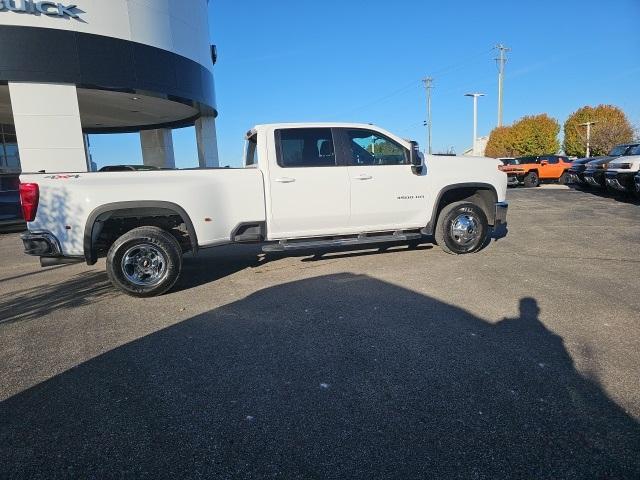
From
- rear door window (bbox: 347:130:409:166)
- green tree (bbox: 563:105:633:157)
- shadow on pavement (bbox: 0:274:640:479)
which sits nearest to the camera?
shadow on pavement (bbox: 0:274:640:479)

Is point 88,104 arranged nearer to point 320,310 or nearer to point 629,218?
point 320,310

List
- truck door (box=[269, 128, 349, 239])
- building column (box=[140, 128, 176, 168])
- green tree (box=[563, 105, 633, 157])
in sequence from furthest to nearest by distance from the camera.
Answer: green tree (box=[563, 105, 633, 157]) < building column (box=[140, 128, 176, 168]) < truck door (box=[269, 128, 349, 239])

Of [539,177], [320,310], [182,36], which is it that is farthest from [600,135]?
[320,310]

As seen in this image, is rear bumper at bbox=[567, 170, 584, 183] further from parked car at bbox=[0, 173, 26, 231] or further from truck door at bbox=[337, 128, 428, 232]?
parked car at bbox=[0, 173, 26, 231]

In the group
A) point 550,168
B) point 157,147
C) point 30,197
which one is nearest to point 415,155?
point 30,197

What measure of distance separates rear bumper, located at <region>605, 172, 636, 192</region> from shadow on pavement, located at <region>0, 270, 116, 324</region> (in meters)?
15.4

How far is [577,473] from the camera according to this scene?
213 centimetres

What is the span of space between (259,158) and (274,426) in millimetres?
4161

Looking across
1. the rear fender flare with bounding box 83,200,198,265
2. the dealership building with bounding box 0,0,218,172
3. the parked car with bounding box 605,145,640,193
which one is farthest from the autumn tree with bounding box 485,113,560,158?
the rear fender flare with bounding box 83,200,198,265

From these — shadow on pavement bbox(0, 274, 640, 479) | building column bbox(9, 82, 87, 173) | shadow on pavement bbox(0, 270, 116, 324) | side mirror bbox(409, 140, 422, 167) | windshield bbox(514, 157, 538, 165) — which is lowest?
shadow on pavement bbox(0, 274, 640, 479)

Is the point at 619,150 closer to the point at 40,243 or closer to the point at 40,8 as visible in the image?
the point at 40,243

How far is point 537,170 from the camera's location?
899 inches

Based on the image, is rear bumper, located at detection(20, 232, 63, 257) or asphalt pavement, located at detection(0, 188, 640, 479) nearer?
→ asphalt pavement, located at detection(0, 188, 640, 479)

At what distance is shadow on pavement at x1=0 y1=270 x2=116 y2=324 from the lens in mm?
5008
